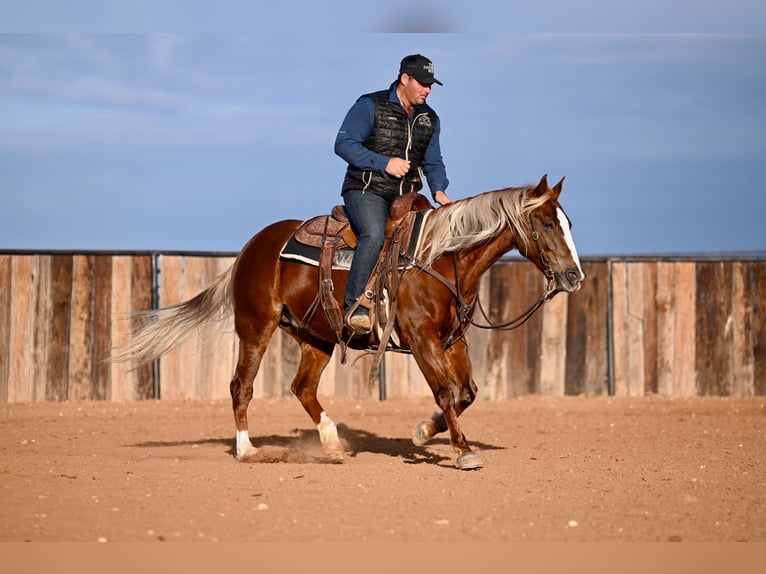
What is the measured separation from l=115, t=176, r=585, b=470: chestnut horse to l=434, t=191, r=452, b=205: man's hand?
382 millimetres

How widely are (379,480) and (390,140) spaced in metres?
2.82

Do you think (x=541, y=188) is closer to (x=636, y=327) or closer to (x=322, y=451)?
(x=322, y=451)

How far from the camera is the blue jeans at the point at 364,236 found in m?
8.18

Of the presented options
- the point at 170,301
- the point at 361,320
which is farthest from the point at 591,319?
the point at 361,320

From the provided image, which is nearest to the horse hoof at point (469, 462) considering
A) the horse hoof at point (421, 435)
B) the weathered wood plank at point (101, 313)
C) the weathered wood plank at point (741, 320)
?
the horse hoof at point (421, 435)

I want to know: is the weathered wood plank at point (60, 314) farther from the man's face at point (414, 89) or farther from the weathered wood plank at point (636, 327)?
the weathered wood plank at point (636, 327)

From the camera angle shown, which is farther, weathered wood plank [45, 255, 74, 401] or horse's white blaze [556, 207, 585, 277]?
weathered wood plank [45, 255, 74, 401]

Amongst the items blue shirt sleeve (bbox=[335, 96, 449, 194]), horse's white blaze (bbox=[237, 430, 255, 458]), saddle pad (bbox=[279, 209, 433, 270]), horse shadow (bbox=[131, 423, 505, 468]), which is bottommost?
horse shadow (bbox=[131, 423, 505, 468])

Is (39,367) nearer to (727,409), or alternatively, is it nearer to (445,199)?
(445,199)

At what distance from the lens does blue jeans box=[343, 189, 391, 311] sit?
322 inches

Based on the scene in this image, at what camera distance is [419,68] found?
8266 mm

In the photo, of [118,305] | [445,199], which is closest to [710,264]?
[445,199]

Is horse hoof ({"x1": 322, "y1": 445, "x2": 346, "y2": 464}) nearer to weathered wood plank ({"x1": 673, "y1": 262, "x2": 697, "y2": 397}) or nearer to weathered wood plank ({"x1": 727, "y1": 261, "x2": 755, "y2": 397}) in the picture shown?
weathered wood plank ({"x1": 673, "y1": 262, "x2": 697, "y2": 397})

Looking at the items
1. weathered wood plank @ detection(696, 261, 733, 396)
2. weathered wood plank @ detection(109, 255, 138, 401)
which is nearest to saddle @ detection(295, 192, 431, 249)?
weathered wood plank @ detection(109, 255, 138, 401)
